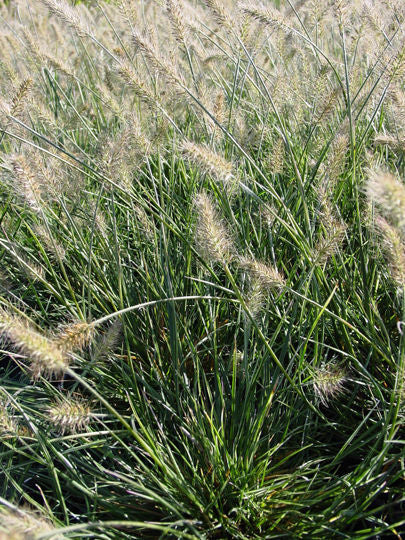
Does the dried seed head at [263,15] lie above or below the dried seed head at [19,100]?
above

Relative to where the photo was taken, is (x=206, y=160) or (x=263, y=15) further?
(x=263, y=15)

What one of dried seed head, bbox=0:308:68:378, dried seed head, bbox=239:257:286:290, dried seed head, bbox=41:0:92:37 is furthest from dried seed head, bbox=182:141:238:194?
dried seed head, bbox=41:0:92:37

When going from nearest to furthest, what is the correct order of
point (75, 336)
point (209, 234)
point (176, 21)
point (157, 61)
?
point (75, 336), point (209, 234), point (157, 61), point (176, 21)

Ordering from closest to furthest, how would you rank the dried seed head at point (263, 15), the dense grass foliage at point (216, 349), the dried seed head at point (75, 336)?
the dried seed head at point (75, 336)
the dense grass foliage at point (216, 349)
the dried seed head at point (263, 15)

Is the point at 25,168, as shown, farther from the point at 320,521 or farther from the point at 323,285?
the point at 320,521

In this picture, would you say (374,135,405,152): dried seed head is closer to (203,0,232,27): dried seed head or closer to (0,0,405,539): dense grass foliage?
(0,0,405,539): dense grass foliage

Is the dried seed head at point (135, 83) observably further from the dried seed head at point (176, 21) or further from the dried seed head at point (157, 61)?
the dried seed head at point (176, 21)

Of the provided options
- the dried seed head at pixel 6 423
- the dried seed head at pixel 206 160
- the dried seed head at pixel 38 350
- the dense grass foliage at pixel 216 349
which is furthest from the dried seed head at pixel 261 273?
the dried seed head at pixel 6 423

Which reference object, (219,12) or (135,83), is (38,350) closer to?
(135,83)

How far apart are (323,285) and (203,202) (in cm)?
58

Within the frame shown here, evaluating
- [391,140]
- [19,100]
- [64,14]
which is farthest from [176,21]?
[391,140]

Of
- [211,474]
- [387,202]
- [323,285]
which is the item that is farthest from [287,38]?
[211,474]

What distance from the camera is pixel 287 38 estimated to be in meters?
2.44

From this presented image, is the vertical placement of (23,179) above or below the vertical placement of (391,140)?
below
